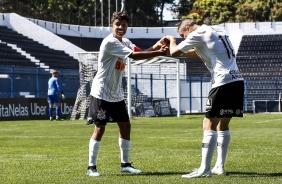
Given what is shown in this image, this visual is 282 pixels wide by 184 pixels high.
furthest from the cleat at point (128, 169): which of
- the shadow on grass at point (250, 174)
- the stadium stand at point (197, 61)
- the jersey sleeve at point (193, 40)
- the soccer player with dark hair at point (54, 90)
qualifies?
the stadium stand at point (197, 61)

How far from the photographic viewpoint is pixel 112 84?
34.0ft

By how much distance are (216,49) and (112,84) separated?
57.5 inches

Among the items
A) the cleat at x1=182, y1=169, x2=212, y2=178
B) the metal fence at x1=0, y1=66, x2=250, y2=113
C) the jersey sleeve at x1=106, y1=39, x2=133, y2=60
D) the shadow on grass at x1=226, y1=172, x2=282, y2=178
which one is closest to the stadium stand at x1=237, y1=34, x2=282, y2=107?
the metal fence at x1=0, y1=66, x2=250, y2=113

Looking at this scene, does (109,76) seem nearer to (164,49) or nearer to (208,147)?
(164,49)

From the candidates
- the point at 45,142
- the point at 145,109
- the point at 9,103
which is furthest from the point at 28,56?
the point at 45,142

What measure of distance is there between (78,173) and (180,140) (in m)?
7.35

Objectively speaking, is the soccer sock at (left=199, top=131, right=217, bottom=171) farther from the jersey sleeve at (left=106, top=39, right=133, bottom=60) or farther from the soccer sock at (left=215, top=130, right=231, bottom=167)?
the jersey sleeve at (left=106, top=39, right=133, bottom=60)

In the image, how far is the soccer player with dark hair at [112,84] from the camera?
10234mm

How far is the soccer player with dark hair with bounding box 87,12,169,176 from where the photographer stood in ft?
33.6

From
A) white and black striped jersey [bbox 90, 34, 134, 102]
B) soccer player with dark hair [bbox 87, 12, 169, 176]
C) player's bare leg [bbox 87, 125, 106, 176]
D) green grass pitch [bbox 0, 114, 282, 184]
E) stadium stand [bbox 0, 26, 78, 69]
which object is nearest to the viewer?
green grass pitch [bbox 0, 114, 282, 184]

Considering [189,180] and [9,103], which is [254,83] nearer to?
[9,103]

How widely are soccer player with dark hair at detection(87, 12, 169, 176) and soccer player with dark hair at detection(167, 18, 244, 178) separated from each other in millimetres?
557

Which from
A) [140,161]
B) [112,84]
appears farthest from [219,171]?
[140,161]

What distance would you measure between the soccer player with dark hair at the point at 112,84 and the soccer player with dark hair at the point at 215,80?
557 millimetres
